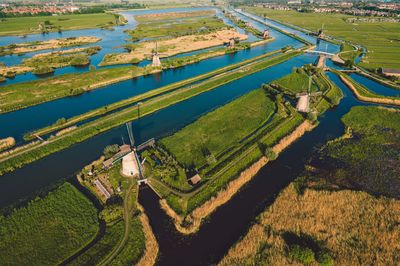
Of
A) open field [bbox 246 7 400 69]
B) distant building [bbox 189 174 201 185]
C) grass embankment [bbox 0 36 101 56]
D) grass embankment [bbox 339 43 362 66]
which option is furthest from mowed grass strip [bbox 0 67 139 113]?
open field [bbox 246 7 400 69]

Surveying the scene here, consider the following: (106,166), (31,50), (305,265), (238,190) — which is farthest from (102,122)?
(31,50)

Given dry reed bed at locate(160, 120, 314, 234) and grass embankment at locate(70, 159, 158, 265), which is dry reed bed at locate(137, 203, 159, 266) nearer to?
grass embankment at locate(70, 159, 158, 265)

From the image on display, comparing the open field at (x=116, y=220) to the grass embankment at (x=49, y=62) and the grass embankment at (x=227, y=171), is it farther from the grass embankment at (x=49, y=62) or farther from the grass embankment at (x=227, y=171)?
the grass embankment at (x=49, y=62)

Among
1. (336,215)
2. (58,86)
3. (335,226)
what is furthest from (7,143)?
(336,215)

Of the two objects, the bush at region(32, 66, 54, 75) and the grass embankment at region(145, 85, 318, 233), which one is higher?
the bush at region(32, 66, 54, 75)

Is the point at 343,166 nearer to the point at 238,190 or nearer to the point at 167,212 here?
the point at 238,190

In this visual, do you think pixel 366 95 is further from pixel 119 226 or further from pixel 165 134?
pixel 119 226
